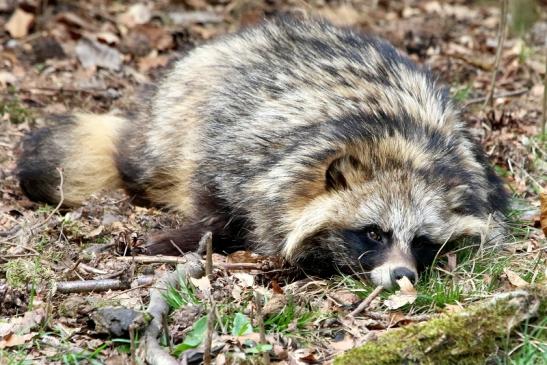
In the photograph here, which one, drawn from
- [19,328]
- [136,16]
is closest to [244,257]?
[19,328]

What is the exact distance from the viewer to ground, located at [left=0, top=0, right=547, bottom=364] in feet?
13.5

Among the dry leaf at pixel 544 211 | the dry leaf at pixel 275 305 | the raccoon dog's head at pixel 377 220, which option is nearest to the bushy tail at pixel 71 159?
the raccoon dog's head at pixel 377 220

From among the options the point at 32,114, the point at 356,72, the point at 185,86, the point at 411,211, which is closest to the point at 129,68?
the point at 32,114

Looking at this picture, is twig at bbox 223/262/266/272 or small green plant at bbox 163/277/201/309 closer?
small green plant at bbox 163/277/201/309

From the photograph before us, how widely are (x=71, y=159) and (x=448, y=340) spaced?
3.78m

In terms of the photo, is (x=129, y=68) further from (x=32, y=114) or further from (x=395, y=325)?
(x=395, y=325)

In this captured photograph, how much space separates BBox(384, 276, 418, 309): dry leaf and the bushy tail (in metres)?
2.77

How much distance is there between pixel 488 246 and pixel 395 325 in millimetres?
1222

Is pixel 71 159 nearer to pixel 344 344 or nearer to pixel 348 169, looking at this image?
pixel 348 169

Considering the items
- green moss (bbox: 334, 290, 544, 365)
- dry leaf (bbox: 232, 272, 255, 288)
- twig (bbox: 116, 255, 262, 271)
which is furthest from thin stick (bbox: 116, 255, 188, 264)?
green moss (bbox: 334, 290, 544, 365)

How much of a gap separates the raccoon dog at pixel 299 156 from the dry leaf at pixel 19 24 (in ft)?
8.22

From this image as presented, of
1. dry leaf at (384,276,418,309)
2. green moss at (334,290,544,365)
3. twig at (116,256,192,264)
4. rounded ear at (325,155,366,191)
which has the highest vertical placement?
rounded ear at (325,155,366,191)

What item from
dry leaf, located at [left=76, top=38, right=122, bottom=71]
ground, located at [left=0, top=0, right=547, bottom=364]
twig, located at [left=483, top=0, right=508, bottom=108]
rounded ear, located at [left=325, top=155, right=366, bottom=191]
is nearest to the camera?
ground, located at [left=0, top=0, right=547, bottom=364]

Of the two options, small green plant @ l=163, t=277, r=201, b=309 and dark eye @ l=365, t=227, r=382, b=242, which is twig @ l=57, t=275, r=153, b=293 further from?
dark eye @ l=365, t=227, r=382, b=242
